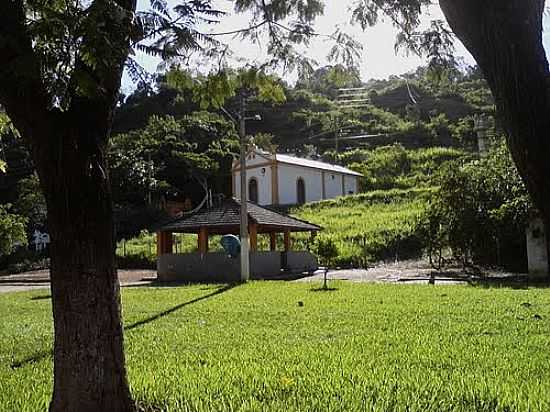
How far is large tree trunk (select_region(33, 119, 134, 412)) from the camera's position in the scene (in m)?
3.57

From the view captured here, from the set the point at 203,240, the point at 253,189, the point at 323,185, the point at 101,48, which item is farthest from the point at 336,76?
the point at 323,185

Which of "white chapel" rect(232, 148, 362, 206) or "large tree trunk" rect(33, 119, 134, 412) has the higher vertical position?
"white chapel" rect(232, 148, 362, 206)

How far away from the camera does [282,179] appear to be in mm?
43938

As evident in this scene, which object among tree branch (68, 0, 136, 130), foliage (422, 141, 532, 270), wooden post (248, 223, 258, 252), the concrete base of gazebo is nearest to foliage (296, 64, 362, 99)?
tree branch (68, 0, 136, 130)

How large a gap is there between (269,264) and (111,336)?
20901 mm

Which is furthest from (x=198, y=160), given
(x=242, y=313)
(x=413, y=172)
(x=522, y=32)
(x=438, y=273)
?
(x=522, y=32)

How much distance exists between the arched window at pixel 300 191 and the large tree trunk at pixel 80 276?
138ft

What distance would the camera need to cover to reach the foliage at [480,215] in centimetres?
2117

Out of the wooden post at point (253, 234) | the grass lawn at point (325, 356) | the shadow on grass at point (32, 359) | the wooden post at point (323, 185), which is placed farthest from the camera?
the wooden post at point (323, 185)

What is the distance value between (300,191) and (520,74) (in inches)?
1700

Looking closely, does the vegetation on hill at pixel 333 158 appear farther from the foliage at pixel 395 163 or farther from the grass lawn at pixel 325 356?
the grass lawn at pixel 325 356

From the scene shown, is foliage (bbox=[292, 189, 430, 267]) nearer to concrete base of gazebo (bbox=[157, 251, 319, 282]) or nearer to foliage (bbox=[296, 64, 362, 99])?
concrete base of gazebo (bbox=[157, 251, 319, 282])

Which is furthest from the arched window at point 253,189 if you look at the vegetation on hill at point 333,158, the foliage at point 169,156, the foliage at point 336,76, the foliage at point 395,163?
the foliage at point 336,76

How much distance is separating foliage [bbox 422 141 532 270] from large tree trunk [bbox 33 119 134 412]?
61.1 ft
